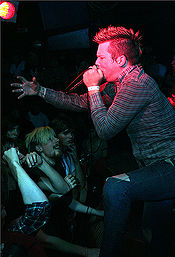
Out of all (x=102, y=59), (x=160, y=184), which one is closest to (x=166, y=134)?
(x=160, y=184)

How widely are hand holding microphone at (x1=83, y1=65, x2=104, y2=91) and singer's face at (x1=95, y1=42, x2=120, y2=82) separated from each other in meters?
0.06

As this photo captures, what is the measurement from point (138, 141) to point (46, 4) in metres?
3.73

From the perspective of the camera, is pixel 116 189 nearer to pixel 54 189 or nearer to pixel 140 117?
pixel 140 117

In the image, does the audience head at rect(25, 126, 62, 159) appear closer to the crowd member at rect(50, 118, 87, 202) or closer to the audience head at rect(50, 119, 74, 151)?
the crowd member at rect(50, 118, 87, 202)

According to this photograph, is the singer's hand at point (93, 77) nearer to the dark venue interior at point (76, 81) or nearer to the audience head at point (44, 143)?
the dark venue interior at point (76, 81)

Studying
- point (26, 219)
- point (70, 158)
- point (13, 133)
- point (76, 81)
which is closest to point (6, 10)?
point (76, 81)

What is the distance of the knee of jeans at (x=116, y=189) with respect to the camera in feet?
5.11

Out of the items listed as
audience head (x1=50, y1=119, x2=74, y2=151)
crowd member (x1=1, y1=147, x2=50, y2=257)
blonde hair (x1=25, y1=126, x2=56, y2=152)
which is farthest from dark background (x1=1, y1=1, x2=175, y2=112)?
crowd member (x1=1, y1=147, x2=50, y2=257)

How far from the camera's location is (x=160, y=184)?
1620mm

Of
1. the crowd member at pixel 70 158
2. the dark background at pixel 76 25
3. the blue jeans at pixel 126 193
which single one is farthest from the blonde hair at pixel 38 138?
the dark background at pixel 76 25

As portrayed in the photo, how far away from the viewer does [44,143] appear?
2.63 m

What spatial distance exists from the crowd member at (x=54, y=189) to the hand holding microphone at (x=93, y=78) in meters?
0.71

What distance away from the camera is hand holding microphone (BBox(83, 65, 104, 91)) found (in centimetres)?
175

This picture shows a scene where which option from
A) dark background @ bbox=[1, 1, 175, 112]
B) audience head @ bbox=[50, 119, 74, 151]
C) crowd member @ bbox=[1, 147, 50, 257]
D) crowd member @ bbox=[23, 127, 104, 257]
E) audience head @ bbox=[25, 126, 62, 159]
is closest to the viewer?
crowd member @ bbox=[1, 147, 50, 257]
